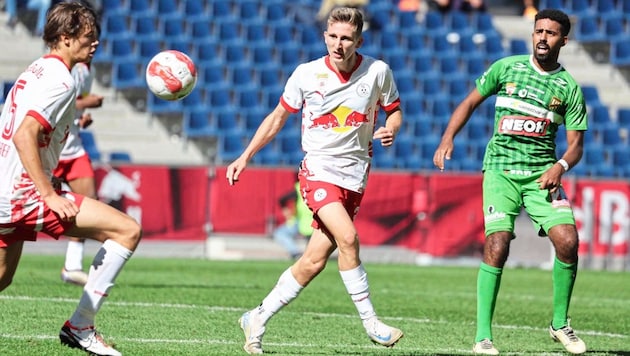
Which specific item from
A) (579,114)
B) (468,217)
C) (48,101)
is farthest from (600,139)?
(48,101)

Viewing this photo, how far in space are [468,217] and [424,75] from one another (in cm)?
631

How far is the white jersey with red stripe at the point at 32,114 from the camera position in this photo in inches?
231

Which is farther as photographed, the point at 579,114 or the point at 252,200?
the point at 252,200

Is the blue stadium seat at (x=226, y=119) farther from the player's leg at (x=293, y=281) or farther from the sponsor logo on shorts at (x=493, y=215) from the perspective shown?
the player's leg at (x=293, y=281)

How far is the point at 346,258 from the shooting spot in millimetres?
6828

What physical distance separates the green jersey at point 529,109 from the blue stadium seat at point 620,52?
1748 centimetres

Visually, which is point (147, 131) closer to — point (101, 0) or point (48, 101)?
point (101, 0)

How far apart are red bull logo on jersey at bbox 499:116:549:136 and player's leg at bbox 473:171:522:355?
0.29 meters

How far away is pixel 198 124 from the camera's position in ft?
69.4

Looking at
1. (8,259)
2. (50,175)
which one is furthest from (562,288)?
(8,259)

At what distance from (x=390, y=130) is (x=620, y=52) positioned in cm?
1873

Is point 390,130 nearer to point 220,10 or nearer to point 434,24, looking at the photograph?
point 220,10

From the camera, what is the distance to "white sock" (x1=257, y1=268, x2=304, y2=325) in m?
7.01

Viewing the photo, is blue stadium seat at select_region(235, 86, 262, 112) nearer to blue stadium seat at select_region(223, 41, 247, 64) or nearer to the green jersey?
blue stadium seat at select_region(223, 41, 247, 64)
